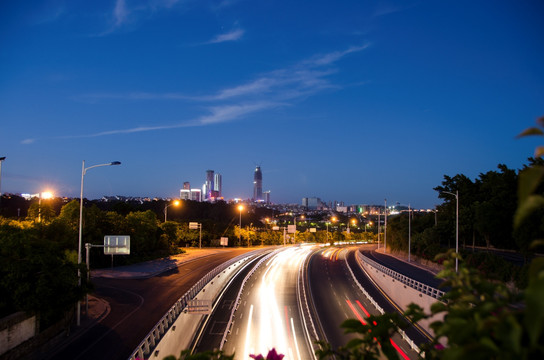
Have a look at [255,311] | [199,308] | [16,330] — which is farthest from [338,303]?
[16,330]

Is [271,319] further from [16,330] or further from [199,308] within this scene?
[16,330]

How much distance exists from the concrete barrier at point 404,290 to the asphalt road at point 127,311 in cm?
1821

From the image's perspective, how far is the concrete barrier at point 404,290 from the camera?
2649 centimetres

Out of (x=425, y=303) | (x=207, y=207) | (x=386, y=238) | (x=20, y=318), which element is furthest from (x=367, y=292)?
(x=207, y=207)

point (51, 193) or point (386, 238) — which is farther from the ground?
point (51, 193)

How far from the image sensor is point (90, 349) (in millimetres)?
21359

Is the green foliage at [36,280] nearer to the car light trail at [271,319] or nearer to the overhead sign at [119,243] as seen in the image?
the overhead sign at [119,243]

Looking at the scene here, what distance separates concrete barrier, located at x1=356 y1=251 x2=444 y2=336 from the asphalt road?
59.8 feet

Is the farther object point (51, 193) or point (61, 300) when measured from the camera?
point (51, 193)

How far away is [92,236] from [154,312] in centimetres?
2419

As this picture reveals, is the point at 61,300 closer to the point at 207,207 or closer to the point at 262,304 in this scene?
the point at 262,304

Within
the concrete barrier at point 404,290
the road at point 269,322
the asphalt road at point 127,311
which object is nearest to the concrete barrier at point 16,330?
the asphalt road at point 127,311

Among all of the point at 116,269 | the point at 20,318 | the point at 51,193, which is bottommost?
the point at 116,269

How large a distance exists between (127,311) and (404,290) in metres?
22.4
